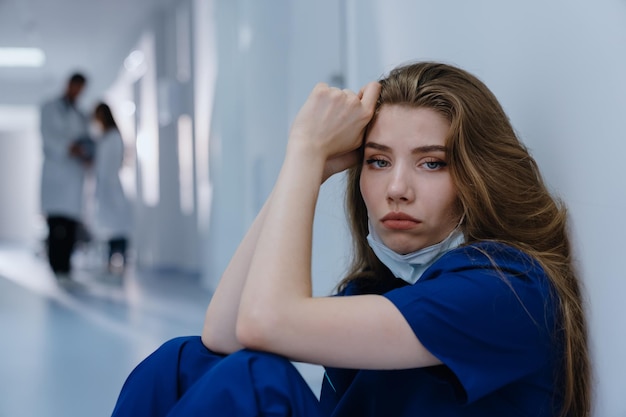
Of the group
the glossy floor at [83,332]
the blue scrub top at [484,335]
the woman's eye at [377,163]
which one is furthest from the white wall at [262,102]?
the blue scrub top at [484,335]

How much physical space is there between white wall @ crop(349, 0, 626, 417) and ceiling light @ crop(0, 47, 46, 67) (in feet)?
31.7

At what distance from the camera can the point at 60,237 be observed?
18.1 feet

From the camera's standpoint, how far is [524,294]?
1.01 m

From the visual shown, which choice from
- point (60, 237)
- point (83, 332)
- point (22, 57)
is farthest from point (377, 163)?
point (22, 57)

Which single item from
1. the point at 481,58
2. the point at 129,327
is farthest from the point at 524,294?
the point at 129,327

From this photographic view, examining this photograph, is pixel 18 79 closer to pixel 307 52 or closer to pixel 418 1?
pixel 307 52

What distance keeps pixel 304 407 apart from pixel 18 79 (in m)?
12.6

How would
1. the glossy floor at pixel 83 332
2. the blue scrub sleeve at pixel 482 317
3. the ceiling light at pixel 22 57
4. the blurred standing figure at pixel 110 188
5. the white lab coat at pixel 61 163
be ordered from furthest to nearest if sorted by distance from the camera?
the ceiling light at pixel 22 57 < the blurred standing figure at pixel 110 188 < the white lab coat at pixel 61 163 < the glossy floor at pixel 83 332 < the blue scrub sleeve at pixel 482 317

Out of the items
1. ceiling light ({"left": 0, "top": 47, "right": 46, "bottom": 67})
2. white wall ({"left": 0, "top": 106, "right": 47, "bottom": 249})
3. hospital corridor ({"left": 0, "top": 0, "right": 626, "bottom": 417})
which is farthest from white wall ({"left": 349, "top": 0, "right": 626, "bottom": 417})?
white wall ({"left": 0, "top": 106, "right": 47, "bottom": 249})

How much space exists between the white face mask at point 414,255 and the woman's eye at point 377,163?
11 centimetres

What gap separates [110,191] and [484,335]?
5.46m

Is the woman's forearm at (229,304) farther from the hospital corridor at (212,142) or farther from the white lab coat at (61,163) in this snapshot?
the white lab coat at (61,163)

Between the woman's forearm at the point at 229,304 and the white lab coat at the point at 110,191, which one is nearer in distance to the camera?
the woman's forearm at the point at 229,304

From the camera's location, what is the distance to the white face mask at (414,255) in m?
1.18
